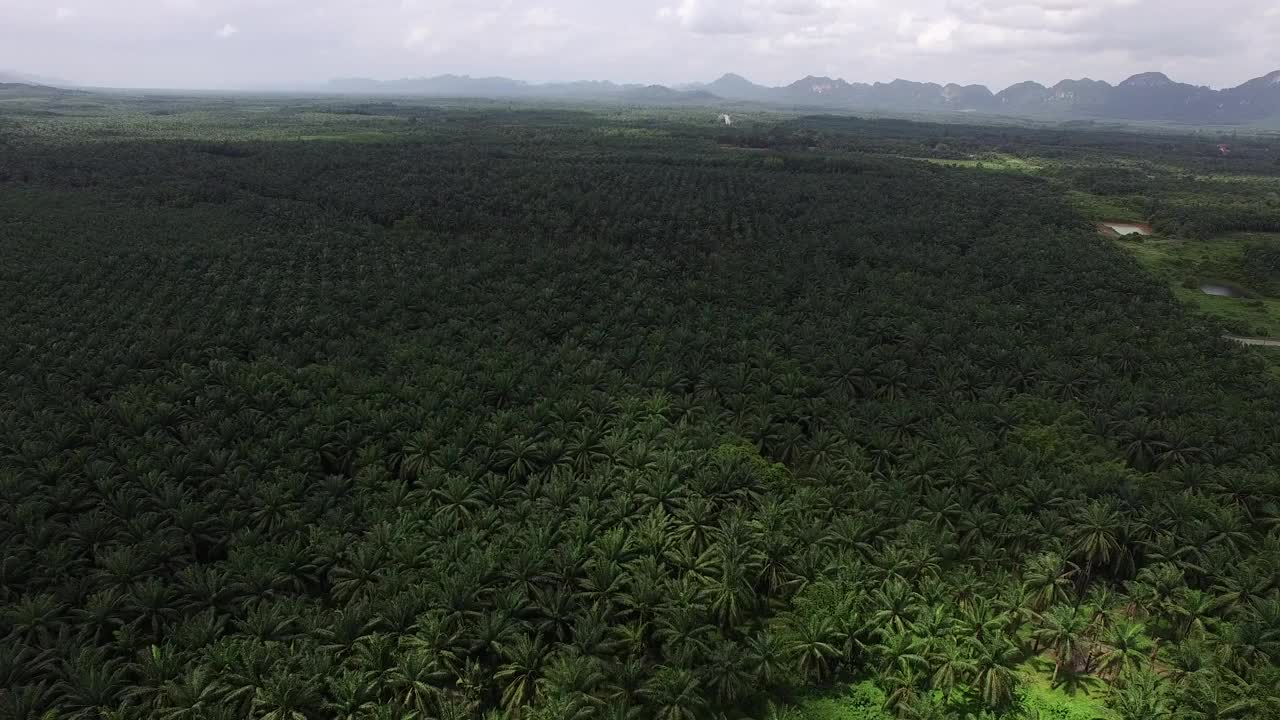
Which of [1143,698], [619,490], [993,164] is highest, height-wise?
[993,164]

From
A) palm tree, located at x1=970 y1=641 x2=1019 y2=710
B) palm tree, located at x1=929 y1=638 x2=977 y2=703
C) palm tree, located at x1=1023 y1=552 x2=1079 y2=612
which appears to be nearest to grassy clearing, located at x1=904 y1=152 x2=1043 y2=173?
palm tree, located at x1=1023 y1=552 x2=1079 y2=612

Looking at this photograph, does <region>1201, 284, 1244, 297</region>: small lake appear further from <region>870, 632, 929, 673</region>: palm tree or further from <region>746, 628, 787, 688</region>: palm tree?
<region>746, 628, 787, 688</region>: palm tree

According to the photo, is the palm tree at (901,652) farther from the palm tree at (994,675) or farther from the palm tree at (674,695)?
the palm tree at (674,695)

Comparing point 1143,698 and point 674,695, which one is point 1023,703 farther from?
point 674,695

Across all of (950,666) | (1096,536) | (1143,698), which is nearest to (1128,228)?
(1096,536)

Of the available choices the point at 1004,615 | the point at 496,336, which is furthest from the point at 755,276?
the point at 1004,615

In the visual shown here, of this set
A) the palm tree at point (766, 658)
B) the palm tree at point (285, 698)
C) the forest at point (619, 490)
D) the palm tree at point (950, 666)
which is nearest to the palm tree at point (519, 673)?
the forest at point (619, 490)
